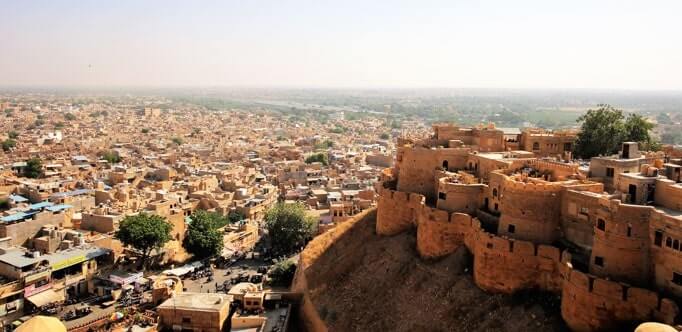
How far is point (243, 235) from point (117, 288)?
12826mm

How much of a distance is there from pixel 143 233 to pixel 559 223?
88.9ft

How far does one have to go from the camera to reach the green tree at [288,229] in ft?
141

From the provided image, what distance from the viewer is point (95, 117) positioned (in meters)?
180

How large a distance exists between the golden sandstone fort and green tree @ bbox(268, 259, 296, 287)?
730cm

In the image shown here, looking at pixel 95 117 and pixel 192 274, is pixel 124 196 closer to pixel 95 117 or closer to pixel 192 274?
pixel 192 274

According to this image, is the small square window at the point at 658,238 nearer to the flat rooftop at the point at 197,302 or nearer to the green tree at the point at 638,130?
the green tree at the point at 638,130

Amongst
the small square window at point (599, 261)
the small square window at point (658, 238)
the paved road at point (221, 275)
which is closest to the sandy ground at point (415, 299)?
the small square window at point (599, 261)

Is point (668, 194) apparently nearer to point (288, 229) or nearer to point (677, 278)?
point (677, 278)

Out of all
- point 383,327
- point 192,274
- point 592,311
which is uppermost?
point 592,311

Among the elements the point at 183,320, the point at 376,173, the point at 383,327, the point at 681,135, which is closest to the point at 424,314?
the point at 383,327

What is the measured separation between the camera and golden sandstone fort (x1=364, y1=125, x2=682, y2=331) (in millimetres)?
17625

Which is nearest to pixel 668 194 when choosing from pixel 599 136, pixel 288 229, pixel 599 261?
pixel 599 261

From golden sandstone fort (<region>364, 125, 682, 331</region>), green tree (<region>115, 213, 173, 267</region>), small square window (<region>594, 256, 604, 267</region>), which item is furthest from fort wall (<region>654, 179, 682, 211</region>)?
green tree (<region>115, 213, 173, 267</region>)

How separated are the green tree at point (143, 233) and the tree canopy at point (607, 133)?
1053 inches
